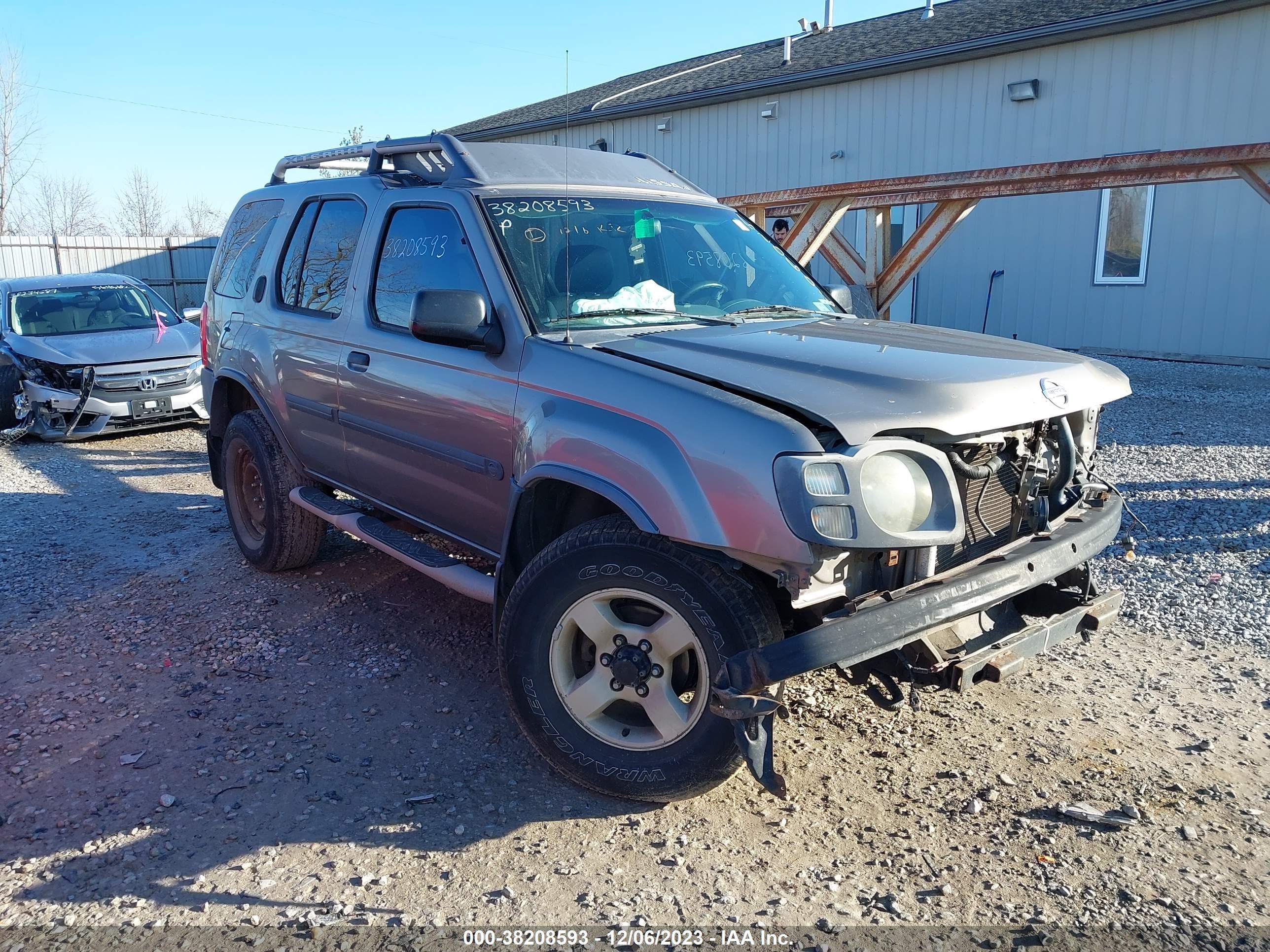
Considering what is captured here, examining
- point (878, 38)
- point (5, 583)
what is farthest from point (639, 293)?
point (878, 38)

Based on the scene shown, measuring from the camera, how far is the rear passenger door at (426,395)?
3.67m

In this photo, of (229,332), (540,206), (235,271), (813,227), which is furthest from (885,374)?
(813,227)

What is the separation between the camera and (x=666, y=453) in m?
2.91

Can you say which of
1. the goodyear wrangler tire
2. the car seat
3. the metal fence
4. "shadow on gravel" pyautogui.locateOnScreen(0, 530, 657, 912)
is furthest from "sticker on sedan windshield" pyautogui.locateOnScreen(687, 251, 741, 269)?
the metal fence

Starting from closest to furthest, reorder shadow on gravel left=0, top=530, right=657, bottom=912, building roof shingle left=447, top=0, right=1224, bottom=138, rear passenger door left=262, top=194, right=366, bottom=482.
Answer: shadow on gravel left=0, top=530, right=657, bottom=912, rear passenger door left=262, top=194, right=366, bottom=482, building roof shingle left=447, top=0, right=1224, bottom=138

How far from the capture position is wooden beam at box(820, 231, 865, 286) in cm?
830

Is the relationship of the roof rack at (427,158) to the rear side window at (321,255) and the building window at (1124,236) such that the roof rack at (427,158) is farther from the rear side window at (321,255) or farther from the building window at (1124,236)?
the building window at (1124,236)

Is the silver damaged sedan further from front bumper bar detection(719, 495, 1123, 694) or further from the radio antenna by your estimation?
front bumper bar detection(719, 495, 1123, 694)

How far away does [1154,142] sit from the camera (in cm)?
1213

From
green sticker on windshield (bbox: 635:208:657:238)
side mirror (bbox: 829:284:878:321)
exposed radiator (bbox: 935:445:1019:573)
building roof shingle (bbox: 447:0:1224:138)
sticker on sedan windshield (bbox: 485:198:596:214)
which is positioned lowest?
exposed radiator (bbox: 935:445:1019:573)

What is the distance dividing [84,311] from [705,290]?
30.4 feet

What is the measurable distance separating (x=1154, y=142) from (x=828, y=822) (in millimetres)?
12071

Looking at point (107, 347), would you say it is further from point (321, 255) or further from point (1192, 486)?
point (1192, 486)

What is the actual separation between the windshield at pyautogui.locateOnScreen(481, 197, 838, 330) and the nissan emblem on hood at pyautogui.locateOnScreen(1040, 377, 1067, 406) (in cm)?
129
